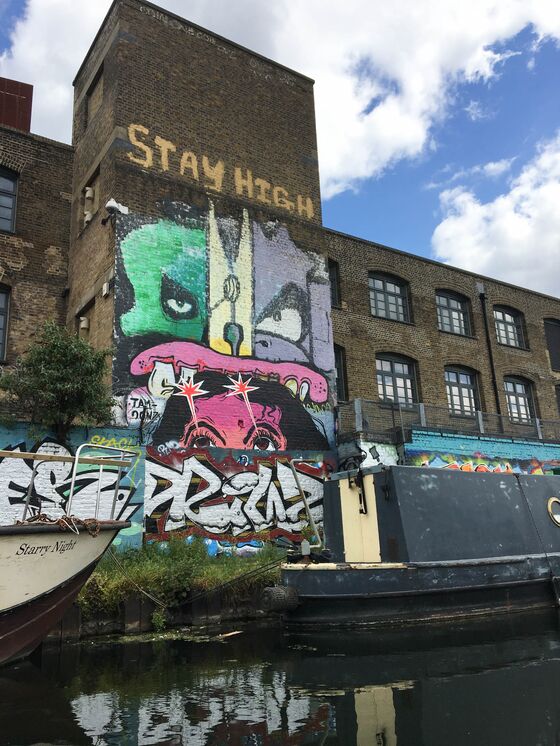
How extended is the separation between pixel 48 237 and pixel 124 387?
5.38 metres

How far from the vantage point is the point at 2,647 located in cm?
773

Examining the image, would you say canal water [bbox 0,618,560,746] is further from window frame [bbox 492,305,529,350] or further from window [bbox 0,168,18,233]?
window frame [bbox 492,305,529,350]

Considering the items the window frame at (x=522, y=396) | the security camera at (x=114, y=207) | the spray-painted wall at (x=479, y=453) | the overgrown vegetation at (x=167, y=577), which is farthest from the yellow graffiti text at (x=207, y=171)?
the window frame at (x=522, y=396)

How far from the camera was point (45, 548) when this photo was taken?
26.1ft

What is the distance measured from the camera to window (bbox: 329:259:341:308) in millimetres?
20062

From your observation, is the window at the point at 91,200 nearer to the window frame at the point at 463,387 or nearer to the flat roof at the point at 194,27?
the flat roof at the point at 194,27

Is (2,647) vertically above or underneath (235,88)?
underneath

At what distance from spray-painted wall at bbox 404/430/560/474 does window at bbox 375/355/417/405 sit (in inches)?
106

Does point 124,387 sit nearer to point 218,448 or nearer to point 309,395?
point 218,448

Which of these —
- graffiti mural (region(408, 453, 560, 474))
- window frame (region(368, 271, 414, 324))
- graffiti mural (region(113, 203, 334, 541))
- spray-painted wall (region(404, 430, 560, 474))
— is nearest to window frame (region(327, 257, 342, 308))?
window frame (region(368, 271, 414, 324))

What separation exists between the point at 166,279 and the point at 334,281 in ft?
22.1

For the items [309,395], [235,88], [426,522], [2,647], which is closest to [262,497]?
[309,395]

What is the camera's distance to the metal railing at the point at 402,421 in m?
16.6

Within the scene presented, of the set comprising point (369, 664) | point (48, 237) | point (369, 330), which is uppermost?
point (48, 237)
